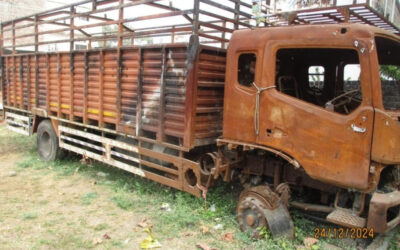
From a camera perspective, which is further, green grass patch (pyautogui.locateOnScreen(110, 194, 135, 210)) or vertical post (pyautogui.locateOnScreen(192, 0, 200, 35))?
green grass patch (pyautogui.locateOnScreen(110, 194, 135, 210))

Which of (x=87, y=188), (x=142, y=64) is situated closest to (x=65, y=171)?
(x=87, y=188)

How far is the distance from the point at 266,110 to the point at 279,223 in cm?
124

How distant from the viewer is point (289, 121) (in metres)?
3.59

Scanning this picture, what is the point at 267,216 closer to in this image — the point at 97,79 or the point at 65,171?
the point at 97,79

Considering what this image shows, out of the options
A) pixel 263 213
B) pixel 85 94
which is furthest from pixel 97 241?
pixel 85 94

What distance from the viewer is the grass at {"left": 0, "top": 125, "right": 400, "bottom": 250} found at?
12.5 feet

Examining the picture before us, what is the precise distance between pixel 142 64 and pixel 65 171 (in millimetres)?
3003

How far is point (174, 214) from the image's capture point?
4508 millimetres

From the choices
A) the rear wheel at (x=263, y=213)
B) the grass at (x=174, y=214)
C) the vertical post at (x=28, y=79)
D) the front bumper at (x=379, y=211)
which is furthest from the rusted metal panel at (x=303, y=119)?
the vertical post at (x=28, y=79)

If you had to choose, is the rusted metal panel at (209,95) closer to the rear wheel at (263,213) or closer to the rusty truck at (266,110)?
the rusty truck at (266,110)

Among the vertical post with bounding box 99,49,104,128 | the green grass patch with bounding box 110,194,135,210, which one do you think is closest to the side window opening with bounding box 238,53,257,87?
the green grass patch with bounding box 110,194,135,210

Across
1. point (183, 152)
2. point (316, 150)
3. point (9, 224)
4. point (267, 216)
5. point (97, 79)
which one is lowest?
point (9, 224)

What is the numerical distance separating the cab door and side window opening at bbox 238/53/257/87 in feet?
0.99

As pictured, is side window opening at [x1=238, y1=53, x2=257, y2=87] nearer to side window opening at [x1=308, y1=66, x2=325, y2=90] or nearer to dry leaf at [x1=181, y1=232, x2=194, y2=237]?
side window opening at [x1=308, y1=66, x2=325, y2=90]
